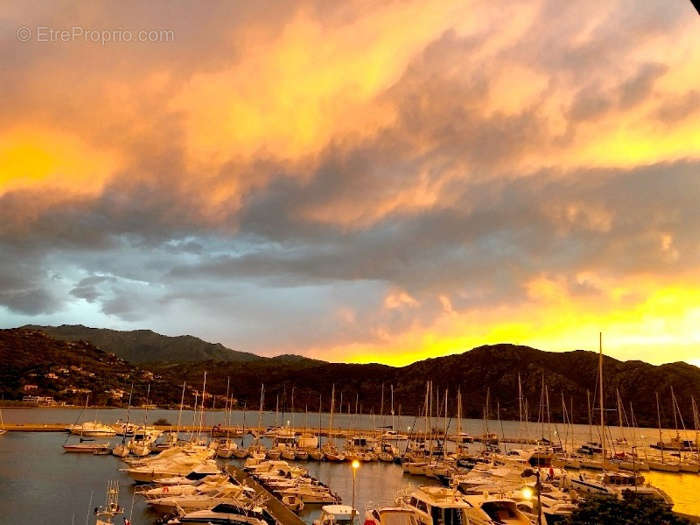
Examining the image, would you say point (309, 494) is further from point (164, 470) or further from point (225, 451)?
point (225, 451)

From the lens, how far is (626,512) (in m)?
21.0

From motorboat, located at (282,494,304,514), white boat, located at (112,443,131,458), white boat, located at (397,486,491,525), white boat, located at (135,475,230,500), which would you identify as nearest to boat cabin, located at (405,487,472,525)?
white boat, located at (397,486,491,525)

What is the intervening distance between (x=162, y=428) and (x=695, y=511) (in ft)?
347

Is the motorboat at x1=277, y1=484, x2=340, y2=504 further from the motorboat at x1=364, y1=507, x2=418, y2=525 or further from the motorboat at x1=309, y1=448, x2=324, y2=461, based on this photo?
the motorboat at x1=309, y1=448, x2=324, y2=461

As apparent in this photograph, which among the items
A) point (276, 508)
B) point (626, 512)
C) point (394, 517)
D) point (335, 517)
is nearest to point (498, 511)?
point (394, 517)

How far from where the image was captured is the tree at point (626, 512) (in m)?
20.2

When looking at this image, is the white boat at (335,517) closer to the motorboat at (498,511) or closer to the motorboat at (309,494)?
the motorboat at (498,511)

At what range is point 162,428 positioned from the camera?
123750 millimetres

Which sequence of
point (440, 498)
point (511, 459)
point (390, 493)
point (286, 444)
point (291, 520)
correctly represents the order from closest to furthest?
1. point (440, 498)
2. point (291, 520)
3. point (390, 493)
4. point (511, 459)
5. point (286, 444)

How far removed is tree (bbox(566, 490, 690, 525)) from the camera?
2025 centimetres

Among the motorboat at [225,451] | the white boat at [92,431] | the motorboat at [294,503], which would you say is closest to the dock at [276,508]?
the motorboat at [294,503]

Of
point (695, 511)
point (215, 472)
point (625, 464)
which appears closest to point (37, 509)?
point (215, 472)

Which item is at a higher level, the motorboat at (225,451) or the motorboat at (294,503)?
the motorboat at (294,503)

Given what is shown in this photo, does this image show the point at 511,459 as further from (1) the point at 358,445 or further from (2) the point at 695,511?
(1) the point at 358,445
